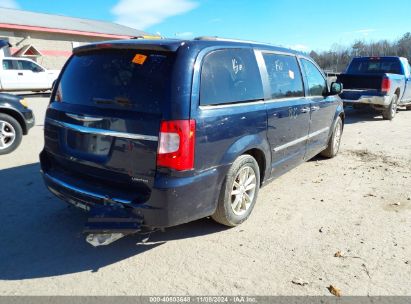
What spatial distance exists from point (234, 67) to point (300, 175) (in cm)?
281

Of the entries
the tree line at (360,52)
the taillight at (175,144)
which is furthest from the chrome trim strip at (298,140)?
the tree line at (360,52)

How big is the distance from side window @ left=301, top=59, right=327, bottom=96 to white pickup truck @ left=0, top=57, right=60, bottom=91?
16581 mm

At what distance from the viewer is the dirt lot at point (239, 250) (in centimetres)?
303

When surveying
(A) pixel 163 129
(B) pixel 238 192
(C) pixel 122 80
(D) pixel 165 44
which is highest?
(D) pixel 165 44

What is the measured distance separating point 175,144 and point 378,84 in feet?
32.9

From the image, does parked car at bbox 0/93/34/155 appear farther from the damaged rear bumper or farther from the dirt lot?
the damaged rear bumper

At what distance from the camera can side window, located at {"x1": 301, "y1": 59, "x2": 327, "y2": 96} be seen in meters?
5.45

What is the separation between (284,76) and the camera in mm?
4723

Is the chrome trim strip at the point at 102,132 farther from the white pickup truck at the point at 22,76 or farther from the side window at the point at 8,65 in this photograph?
the side window at the point at 8,65

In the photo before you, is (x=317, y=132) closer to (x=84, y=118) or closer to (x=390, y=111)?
(x=84, y=118)

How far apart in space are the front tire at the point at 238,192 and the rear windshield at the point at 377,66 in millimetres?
10174

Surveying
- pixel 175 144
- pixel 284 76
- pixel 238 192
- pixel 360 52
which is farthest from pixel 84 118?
pixel 360 52

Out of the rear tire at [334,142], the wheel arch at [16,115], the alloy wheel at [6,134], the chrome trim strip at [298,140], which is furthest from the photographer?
the wheel arch at [16,115]

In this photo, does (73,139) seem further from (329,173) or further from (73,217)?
(329,173)
